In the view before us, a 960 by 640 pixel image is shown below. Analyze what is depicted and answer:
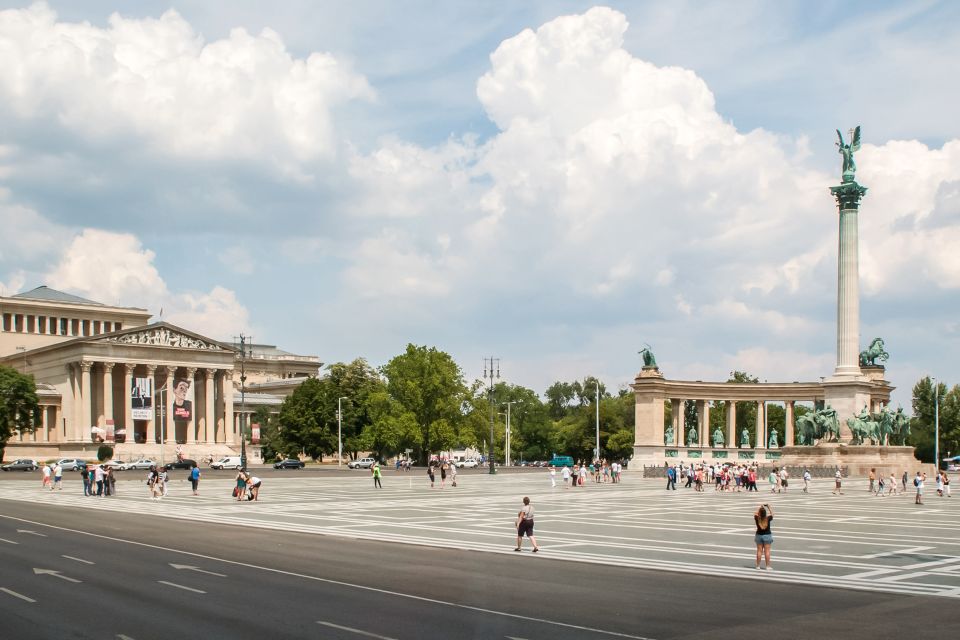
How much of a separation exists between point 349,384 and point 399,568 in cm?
10686

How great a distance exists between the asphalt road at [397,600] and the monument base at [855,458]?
187ft

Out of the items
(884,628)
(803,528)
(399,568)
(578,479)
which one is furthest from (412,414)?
(884,628)

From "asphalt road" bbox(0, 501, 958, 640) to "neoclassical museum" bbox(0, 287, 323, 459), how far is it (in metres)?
99.0

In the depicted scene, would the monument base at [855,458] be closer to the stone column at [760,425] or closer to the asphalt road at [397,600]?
the stone column at [760,425]

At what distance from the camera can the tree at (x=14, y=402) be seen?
109375 millimetres

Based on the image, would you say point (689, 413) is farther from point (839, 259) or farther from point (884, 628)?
point (884, 628)

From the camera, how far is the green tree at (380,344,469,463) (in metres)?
122

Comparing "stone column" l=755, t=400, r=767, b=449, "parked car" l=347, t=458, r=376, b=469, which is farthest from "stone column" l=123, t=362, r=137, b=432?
Answer: "stone column" l=755, t=400, r=767, b=449

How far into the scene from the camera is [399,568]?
2472 cm

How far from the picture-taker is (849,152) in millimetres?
84375

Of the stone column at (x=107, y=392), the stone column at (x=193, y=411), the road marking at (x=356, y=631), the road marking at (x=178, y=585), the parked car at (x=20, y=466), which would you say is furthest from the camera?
the stone column at (x=193, y=411)

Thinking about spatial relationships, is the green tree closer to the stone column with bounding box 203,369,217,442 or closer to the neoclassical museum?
the neoclassical museum

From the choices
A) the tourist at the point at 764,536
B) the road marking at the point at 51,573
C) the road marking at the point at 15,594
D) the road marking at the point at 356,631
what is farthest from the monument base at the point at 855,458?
the road marking at the point at 356,631

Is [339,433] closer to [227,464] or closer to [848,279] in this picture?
[227,464]
